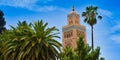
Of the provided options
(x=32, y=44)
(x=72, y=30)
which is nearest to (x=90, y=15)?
(x=32, y=44)

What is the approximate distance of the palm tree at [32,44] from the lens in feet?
164

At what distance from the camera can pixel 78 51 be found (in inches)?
1751

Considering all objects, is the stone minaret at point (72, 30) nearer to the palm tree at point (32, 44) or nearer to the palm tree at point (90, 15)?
the palm tree at point (90, 15)

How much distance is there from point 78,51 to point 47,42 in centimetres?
724

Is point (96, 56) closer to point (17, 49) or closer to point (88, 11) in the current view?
point (17, 49)

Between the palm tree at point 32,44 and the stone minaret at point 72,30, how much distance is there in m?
117

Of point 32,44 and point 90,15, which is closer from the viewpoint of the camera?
point 32,44

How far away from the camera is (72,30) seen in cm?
17250

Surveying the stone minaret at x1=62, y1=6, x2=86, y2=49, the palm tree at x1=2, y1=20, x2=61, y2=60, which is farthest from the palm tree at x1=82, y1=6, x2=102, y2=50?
the stone minaret at x1=62, y1=6, x2=86, y2=49

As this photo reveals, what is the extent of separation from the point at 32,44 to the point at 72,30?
123484 mm

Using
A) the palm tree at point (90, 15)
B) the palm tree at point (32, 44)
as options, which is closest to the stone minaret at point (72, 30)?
the palm tree at point (90, 15)

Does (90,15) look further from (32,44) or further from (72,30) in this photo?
(72,30)

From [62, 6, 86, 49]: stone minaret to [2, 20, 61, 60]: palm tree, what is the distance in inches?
4605

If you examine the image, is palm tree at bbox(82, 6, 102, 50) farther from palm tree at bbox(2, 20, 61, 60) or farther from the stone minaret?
the stone minaret
